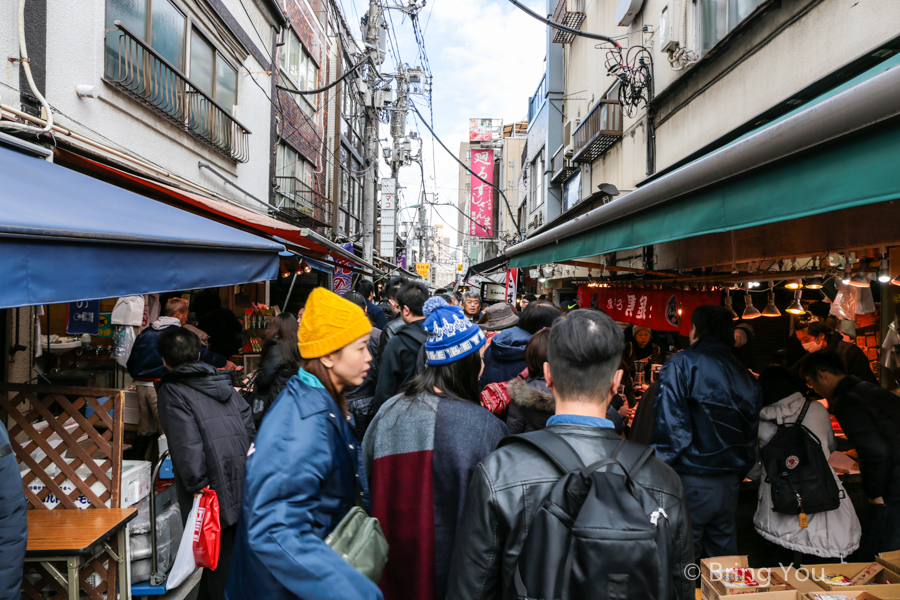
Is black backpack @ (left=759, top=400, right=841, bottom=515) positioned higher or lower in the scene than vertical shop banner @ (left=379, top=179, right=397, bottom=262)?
lower

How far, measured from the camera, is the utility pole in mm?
14820

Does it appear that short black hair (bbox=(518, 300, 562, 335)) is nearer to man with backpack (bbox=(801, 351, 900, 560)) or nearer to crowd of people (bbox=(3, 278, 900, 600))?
crowd of people (bbox=(3, 278, 900, 600))

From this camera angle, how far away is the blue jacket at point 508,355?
14.9 feet

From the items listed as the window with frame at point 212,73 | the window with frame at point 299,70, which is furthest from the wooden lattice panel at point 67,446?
the window with frame at point 299,70

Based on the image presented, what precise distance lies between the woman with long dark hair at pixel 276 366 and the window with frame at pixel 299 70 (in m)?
12.5

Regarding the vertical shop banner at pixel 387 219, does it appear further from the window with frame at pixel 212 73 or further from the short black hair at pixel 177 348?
the short black hair at pixel 177 348

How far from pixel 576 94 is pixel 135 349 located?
47.9 ft

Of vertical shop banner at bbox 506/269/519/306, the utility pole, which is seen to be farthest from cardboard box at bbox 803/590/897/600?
the utility pole

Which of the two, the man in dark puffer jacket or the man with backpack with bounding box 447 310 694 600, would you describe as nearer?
the man with backpack with bounding box 447 310 694 600

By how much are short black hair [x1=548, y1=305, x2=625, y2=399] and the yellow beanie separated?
951 millimetres

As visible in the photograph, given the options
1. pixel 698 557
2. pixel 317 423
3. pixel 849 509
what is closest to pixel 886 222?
pixel 849 509

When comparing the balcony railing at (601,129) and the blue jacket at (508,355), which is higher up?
the balcony railing at (601,129)

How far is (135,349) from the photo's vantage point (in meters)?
5.71

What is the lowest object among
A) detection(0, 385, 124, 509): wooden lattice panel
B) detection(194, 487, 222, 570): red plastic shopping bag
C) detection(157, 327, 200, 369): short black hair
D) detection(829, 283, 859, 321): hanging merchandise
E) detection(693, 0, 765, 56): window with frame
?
detection(194, 487, 222, 570): red plastic shopping bag
